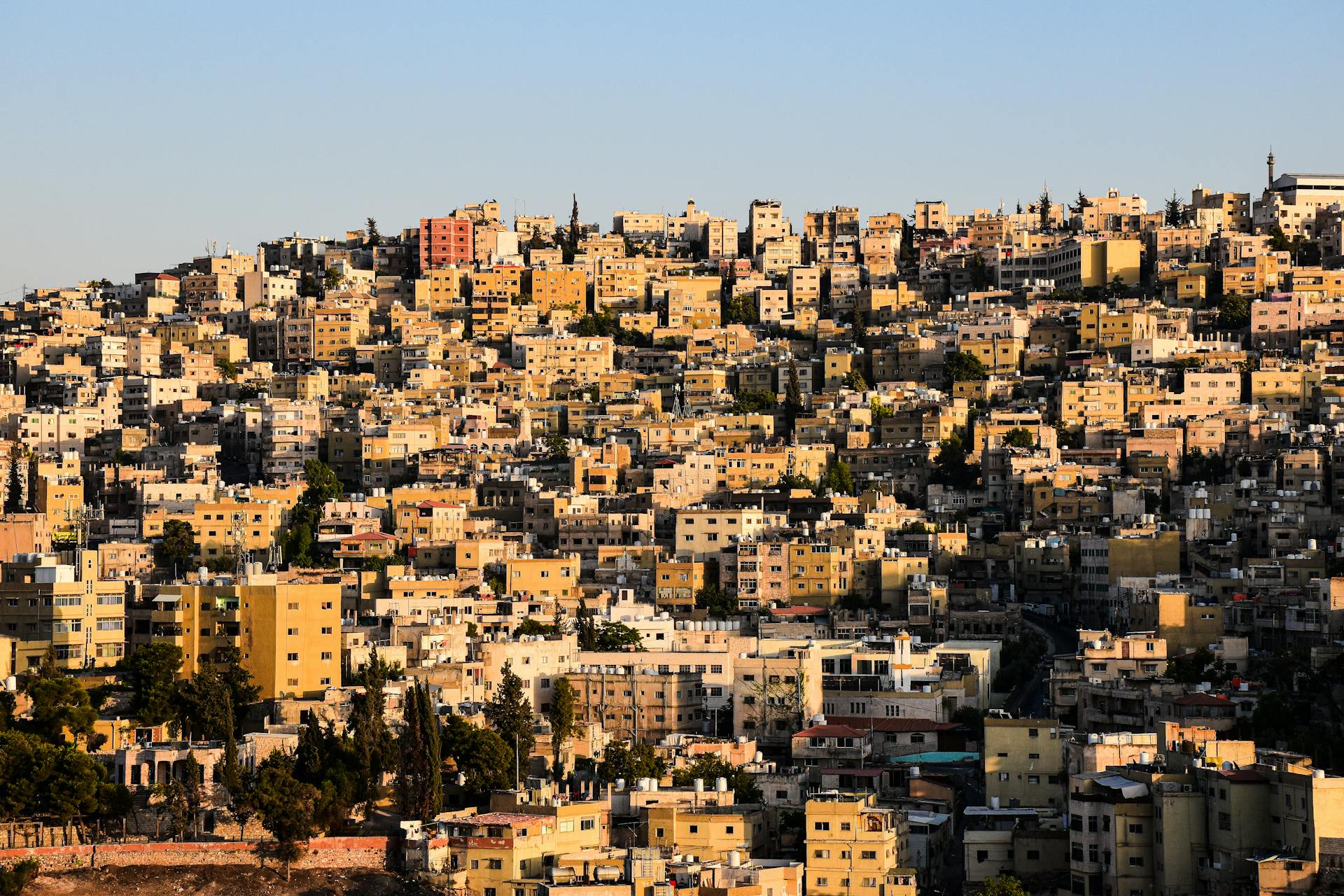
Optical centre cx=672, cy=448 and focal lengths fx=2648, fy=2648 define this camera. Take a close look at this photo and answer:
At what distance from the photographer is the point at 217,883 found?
42.2 m

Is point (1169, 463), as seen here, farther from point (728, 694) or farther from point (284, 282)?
point (284, 282)

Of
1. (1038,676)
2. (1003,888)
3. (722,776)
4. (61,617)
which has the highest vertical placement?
(61,617)

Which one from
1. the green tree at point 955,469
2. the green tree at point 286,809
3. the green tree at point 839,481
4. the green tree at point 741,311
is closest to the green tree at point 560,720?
the green tree at point 286,809

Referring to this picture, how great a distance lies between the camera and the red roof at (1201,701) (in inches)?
1962

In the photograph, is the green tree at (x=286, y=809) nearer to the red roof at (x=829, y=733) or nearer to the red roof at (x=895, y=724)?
the red roof at (x=829, y=733)

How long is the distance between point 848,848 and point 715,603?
22281 mm

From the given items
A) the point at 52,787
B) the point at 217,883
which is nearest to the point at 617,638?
the point at 217,883

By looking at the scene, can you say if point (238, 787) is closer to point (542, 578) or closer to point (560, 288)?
point (542, 578)

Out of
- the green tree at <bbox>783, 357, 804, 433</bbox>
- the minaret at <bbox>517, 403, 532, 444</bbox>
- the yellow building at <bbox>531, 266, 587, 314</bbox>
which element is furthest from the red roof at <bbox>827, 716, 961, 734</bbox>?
the yellow building at <bbox>531, 266, 587, 314</bbox>

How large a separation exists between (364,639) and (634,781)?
9.99 metres

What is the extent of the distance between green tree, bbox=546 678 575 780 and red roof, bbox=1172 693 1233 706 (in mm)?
11428

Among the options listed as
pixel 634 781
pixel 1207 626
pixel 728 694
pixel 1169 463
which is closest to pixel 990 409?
pixel 1169 463

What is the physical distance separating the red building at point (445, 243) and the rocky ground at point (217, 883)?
6606 cm

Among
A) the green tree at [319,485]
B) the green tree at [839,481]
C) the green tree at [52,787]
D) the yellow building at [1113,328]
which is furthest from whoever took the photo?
the yellow building at [1113,328]
